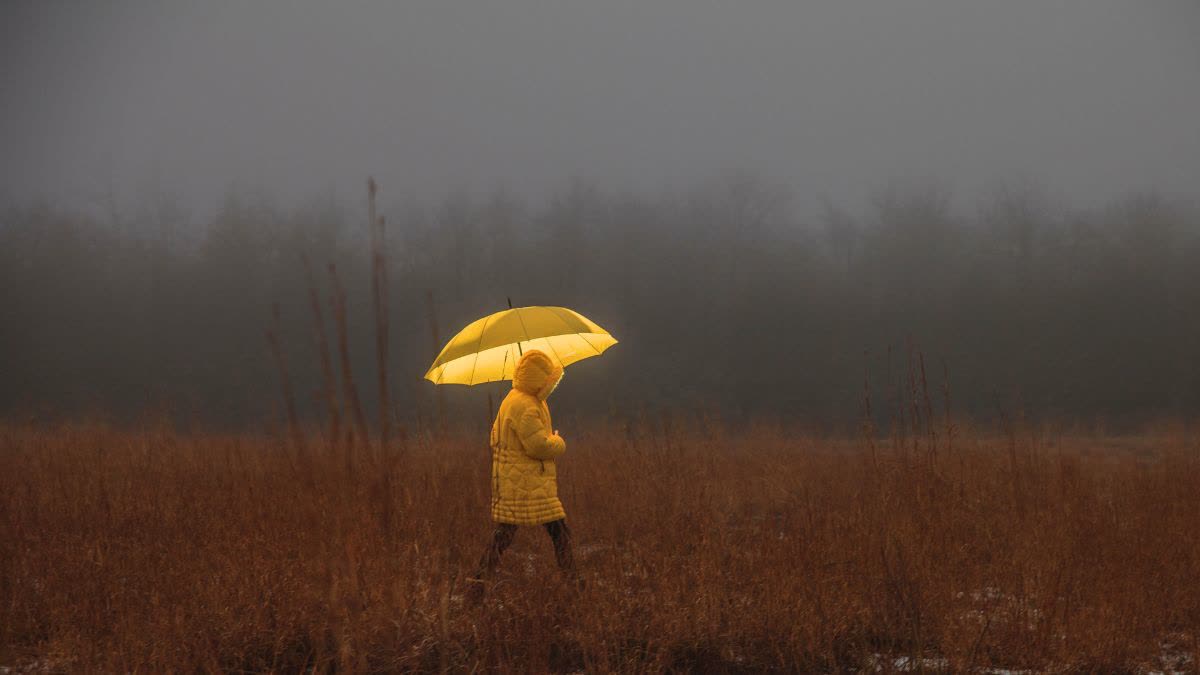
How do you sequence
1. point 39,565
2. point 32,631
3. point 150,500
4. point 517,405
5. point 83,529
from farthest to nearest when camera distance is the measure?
point 150,500 → point 83,529 → point 39,565 → point 517,405 → point 32,631

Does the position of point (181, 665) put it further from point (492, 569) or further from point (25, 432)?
point (25, 432)

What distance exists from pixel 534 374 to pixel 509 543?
0.96 meters

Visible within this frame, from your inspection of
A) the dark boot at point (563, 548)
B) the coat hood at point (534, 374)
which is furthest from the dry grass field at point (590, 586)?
the coat hood at point (534, 374)

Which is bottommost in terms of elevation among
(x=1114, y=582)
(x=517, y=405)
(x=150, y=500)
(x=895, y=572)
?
(x=1114, y=582)

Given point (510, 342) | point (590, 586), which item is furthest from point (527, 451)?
point (590, 586)

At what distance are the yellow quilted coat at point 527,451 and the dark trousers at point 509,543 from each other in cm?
7

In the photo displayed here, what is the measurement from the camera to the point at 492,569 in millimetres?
4152

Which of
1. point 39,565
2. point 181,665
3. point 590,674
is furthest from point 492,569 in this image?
point 39,565

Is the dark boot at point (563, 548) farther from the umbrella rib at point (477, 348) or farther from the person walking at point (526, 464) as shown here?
the umbrella rib at point (477, 348)

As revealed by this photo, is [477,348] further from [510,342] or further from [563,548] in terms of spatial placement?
[563,548]

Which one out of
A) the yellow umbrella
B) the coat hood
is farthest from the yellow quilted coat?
the yellow umbrella

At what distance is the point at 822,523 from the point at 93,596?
155 inches

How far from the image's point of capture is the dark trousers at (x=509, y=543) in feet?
13.2

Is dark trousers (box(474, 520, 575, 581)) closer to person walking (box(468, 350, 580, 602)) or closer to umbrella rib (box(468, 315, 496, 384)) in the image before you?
person walking (box(468, 350, 580, 602))
